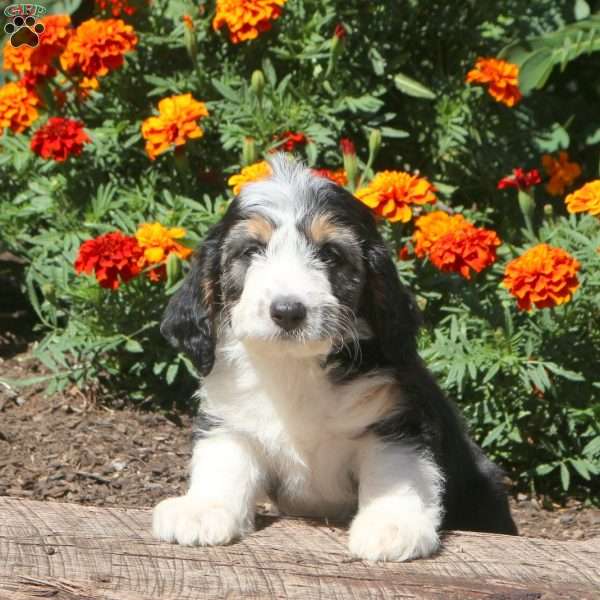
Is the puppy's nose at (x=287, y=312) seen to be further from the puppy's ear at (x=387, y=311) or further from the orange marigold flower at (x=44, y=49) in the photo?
the orange marigold flower at (x=44, y=49)

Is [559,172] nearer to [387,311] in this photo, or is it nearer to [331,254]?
[387,311]

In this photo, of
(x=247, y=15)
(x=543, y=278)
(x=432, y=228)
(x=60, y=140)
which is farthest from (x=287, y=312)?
(x=247, y=15)

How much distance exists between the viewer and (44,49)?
7.20 m

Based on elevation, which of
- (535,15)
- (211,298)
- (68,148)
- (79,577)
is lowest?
(79,577)

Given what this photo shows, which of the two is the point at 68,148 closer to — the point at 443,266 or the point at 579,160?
the point at 443,266

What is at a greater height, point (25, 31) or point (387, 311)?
point (25, 31)

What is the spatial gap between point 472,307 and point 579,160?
9.88ft

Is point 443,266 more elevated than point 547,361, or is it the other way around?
point 443,266

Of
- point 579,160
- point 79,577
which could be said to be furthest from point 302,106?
point 79,577

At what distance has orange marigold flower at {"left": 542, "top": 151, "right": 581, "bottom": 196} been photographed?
8.09 meters

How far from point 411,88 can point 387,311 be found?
11.8 feet

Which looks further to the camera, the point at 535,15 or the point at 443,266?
the point at 535,15

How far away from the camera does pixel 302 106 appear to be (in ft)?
24.7

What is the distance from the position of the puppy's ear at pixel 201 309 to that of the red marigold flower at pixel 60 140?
229 cm
